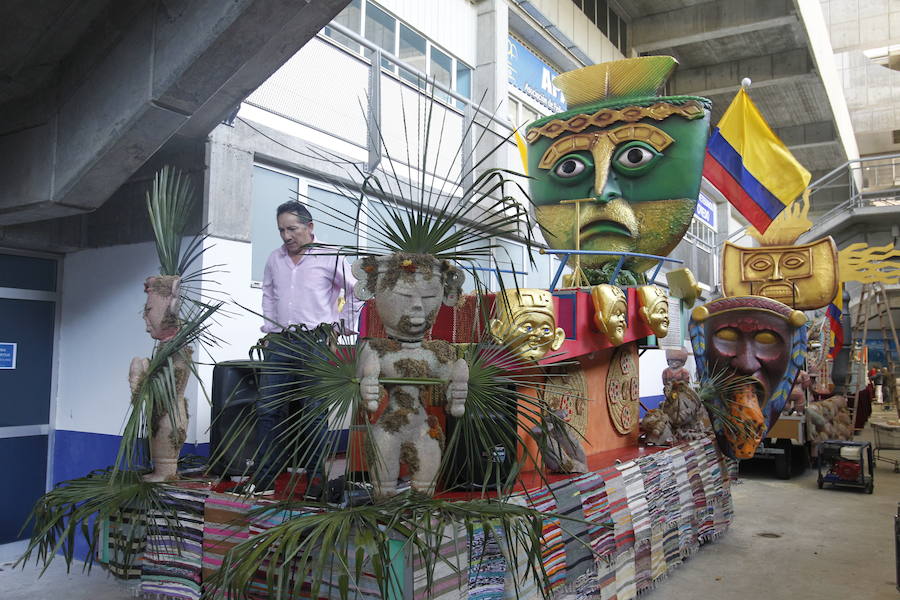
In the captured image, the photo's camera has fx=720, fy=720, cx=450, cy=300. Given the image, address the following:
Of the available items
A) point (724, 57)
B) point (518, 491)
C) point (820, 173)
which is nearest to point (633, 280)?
point (518, 491)

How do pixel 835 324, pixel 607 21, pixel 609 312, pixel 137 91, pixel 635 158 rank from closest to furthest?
pixel 137 91 → pixel 609 312 → pixel 635 158 → pixel 835 324 → pixel 607 21

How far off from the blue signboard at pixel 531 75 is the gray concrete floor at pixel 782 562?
6257 mm

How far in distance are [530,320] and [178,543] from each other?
74.4 inches

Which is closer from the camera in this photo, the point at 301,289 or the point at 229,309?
the point at 301,289

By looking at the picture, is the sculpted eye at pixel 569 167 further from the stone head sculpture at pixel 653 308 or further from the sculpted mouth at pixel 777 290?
the sculpted mouth at pixel 777 290

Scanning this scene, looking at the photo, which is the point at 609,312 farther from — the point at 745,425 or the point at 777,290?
the point at 777,290

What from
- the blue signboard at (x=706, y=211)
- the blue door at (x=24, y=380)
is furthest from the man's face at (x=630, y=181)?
the blue signboard at (x=706, y=211)

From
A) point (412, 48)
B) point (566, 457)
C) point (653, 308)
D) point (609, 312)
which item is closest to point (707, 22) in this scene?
point (412, 48)

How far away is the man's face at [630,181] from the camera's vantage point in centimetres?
480

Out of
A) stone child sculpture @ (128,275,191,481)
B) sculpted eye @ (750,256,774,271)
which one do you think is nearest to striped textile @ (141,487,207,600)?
stone child sculpture @ (128,275,191,481)

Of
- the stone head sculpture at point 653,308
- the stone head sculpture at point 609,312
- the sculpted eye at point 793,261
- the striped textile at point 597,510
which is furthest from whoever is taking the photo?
the sculpted eye at point 793,261

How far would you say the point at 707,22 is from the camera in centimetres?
1328

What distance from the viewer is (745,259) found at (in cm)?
743

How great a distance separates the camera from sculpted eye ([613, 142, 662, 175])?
4.81 metres
